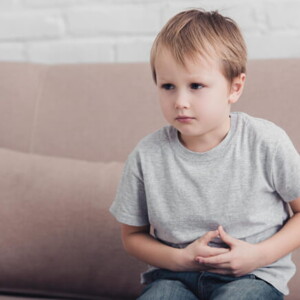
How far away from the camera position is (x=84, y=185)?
1622 millimetres

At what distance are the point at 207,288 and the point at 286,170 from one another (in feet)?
0.90

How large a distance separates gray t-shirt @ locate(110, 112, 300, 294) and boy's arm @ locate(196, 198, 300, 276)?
33mm

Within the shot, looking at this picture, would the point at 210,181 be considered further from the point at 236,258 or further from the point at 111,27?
the point at 111,27

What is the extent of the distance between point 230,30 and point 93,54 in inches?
34.1

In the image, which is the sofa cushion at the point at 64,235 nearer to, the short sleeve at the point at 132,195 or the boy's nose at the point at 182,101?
the short sleeve at the point at 132,195

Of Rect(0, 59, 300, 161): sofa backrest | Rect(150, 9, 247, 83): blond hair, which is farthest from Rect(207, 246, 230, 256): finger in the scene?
Rect(0, 59, 300, 161): sofa backrest

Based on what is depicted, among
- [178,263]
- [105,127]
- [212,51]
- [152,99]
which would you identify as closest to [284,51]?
[152,99]

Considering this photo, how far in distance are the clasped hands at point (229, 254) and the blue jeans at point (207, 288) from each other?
32mm

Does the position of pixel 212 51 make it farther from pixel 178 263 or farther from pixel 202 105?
pixel 178 263

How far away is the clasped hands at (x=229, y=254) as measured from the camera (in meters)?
1.24

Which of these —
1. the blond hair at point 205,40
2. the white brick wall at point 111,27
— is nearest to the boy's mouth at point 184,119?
the blond hair at point 205,40

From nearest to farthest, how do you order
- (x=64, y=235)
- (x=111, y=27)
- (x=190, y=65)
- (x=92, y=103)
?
(x=190, y=65) → (x=64, y=235) → (x=92, y=103) → (x=111, y=27)

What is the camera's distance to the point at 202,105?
1236 mm

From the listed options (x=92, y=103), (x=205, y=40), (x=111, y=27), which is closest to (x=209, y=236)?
(x=205, y=40)
